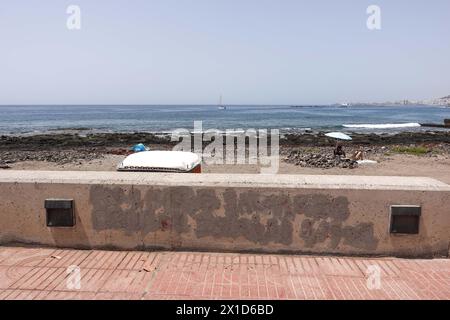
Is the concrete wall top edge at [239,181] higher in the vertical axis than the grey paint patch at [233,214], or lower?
higher

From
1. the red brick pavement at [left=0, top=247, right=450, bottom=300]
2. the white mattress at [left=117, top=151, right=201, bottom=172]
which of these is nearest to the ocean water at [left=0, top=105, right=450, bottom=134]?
the white mattress at [left=117, top=151, right=201, bottom=172]

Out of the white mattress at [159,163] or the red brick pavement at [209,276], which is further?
the white mattress at [159,163]

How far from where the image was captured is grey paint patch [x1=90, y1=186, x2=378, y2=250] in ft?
13.6

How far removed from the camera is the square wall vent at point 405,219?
4023 mm

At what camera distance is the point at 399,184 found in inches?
163

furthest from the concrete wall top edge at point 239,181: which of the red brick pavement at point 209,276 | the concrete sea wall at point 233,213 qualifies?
the red brick pavement at point 209,276

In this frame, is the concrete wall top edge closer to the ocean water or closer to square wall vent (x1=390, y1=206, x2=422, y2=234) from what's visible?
square wall vent (x1=390, y1=206, x2=422, y2=234)

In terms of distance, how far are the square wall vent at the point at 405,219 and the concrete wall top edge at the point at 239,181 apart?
0.21 metres

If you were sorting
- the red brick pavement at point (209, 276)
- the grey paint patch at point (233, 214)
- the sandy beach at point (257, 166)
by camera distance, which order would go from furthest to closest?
the sandy beach at point (257, 166) < the grey paint patch at point (233, 214) < the red brick pavement at point (209, 276)

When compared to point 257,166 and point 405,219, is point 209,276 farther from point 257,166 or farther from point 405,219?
point 257,166

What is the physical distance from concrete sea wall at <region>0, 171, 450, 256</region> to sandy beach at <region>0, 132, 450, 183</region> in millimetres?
11514

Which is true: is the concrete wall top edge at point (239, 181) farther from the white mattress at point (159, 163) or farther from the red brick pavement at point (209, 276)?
the white mattress at point (159, 163)

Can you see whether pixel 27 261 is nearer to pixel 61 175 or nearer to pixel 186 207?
pixel 61 175
